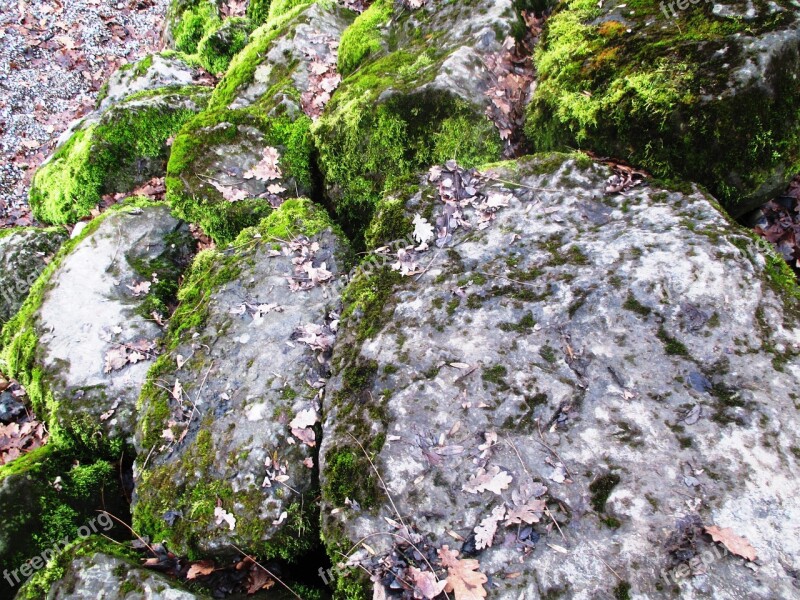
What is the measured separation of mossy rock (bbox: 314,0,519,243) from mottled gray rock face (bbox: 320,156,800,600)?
154 cm

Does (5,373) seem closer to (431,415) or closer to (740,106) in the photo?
(431,415)

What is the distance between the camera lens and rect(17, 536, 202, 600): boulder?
11.8 ft

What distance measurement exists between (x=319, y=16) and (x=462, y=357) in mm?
7209

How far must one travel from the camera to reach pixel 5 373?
6.47 metres

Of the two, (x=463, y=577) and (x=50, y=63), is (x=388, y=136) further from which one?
(x=50, y=63)

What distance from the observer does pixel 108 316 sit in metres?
5.77

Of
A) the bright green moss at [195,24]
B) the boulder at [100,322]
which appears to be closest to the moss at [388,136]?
the boulder at [100,322]

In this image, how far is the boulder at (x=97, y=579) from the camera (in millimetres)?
3594

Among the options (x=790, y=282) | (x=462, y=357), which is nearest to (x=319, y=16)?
(x=462, y=357)

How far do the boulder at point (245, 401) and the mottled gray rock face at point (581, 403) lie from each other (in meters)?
0.48

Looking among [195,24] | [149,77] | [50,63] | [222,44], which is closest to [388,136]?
[222,44]

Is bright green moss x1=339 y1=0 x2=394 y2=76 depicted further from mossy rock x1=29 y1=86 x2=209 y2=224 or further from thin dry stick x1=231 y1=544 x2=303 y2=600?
thin dry stick x1=231 y1=544 x2=303 y2=600

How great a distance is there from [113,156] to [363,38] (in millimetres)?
4530

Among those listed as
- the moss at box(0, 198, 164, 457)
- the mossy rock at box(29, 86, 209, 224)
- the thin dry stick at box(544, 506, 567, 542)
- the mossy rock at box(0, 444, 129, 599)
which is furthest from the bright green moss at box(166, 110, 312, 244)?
the thin dry stick at box(544, 506, 567, 542)
